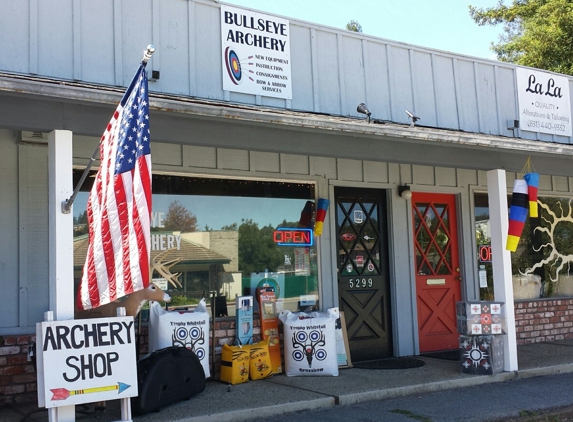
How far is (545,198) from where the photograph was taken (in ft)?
36.6

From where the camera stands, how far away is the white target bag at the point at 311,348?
7.91 metres

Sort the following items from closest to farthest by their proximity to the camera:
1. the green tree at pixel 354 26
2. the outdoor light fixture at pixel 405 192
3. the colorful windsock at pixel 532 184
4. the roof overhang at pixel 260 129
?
the roof overhang at pixel 260 129 < the colorful windsock at pixel 532 184 < the outdoor light fixture at pixel 405 192 < the green tree at pixel 354 26

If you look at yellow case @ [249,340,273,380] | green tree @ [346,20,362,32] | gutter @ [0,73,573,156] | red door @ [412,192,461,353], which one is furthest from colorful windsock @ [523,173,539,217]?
green tree @ [346,20,362,32]

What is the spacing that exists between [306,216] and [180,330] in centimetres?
246

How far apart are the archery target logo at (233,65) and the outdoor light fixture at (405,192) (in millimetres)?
3028

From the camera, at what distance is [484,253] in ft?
33.7

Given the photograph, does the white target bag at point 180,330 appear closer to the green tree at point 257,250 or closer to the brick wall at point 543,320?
the green tree at point 257,250

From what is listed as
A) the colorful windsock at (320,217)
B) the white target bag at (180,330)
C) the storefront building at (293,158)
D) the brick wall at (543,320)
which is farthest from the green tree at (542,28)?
the white target bag at (180,330)

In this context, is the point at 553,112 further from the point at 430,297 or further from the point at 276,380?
the point at 276,380

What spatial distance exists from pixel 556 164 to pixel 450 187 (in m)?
1.61

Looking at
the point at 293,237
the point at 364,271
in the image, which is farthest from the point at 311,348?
the point at 364,271

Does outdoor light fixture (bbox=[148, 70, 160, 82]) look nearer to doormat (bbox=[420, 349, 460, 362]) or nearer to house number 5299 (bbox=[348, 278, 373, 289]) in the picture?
house number 5299 (bbox=[348, 278, 373, 289])

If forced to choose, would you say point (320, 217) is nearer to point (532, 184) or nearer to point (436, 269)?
point (436, 269)

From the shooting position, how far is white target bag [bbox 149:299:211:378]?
23.2 ft
